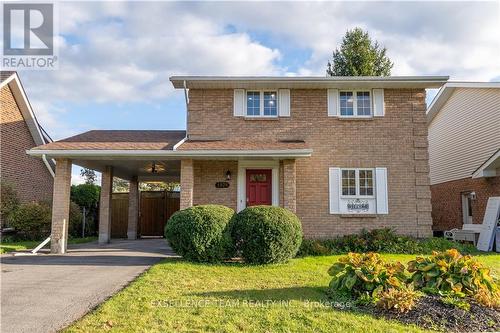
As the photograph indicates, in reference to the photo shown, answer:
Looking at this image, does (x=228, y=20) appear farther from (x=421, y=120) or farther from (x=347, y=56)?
(x=347, y=56)

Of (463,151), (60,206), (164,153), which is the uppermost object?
(463,151)

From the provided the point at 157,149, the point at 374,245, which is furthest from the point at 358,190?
the point at 157,149

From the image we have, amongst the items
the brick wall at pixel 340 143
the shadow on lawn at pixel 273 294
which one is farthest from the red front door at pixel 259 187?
the shadow on lawn at pixel 273 294

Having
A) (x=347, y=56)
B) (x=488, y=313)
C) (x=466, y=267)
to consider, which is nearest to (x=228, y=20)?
(x=466, y=267)

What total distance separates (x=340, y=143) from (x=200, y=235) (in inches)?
245

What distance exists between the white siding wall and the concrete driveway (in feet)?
45.1

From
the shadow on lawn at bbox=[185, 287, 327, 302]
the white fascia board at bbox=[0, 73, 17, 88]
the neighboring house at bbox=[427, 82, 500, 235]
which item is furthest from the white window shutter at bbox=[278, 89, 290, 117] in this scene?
the white fascia board at bbox=[0, 73, 17, 88]

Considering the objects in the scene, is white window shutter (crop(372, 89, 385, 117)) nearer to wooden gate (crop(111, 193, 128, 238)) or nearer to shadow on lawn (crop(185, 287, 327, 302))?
shadow on lawn (crop(185, 287, 327, 302))

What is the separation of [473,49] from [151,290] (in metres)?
11.8

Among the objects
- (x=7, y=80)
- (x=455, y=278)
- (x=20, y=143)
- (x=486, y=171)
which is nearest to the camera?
(x=455, y=278)

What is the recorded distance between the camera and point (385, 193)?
12.5 m

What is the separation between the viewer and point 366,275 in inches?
231

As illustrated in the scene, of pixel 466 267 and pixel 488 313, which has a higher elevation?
pixel 466 267

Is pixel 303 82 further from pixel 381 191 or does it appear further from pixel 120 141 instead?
pixel 120 141
